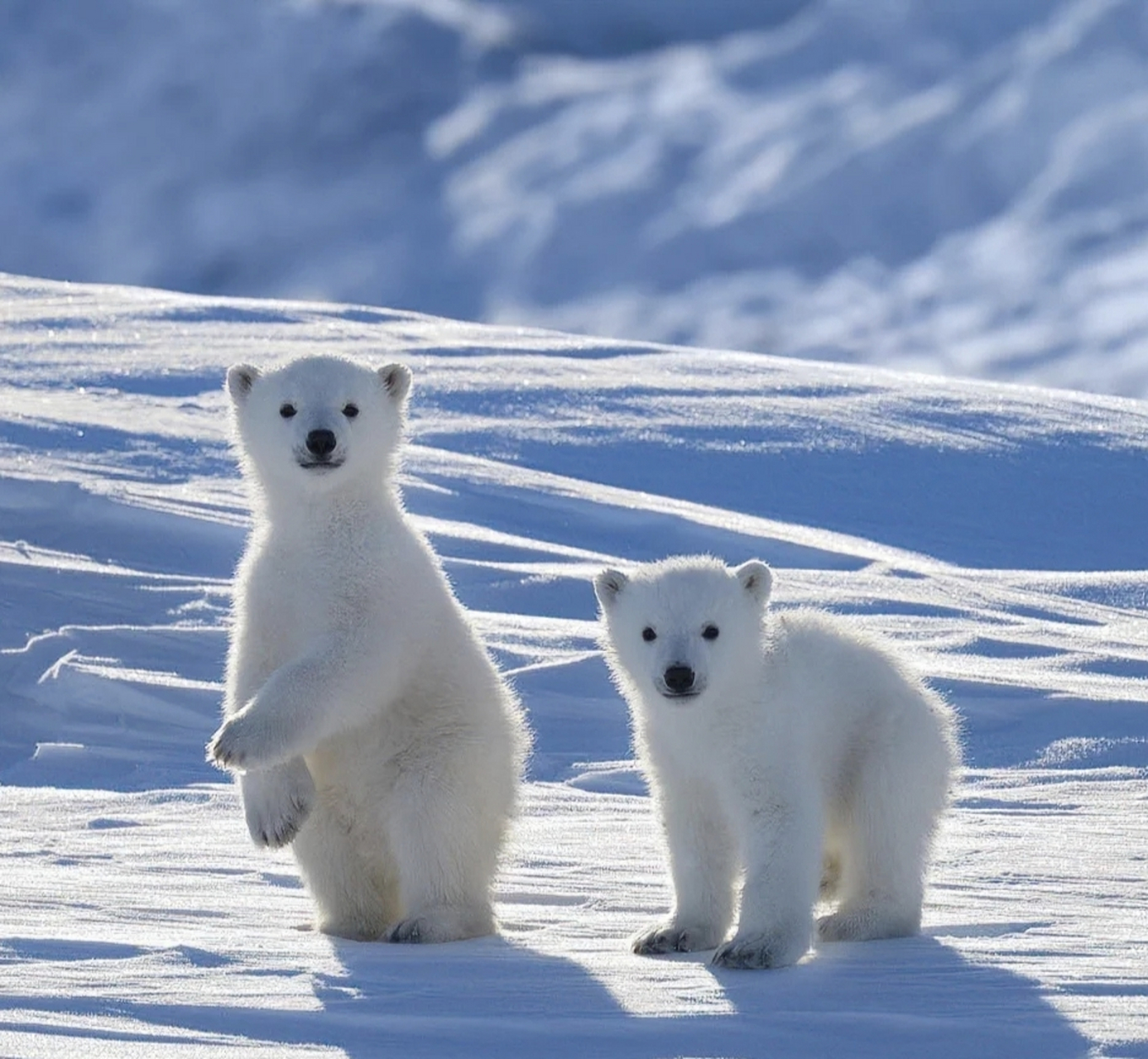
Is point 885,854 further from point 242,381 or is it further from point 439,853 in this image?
point 242,381

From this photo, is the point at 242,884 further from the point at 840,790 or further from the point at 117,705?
the point at 117,705

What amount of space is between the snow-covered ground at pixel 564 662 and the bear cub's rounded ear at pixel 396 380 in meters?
1.26

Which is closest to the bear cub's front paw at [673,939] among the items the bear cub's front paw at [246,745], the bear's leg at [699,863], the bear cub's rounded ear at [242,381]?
the bear's leg at [699,863]

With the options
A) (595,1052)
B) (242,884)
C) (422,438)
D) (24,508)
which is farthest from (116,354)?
(595,1052)

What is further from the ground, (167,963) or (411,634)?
(411,634)

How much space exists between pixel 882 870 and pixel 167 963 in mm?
1570

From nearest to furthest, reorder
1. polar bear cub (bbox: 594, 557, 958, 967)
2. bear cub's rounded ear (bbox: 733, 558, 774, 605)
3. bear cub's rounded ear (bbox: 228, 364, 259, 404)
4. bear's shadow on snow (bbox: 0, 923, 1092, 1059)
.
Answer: bear's shadow on snow (bbox: 0, 923, 1092, 1059)
polar bear cub (bbox: 594, 557, 958, 967)
bear cub's rounded ear (bbox: 733, 558, 774, 605)
bear cub's rounded ear (bbox: 228, 364, 259, 404)

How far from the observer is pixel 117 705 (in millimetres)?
7430

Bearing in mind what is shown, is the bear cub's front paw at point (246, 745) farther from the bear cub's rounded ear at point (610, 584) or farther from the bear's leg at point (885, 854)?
the bear's leg at point (885, 854)

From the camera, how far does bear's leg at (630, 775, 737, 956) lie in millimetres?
4066

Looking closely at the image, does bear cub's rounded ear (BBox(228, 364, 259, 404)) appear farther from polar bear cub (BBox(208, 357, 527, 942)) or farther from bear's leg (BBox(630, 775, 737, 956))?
bear's leg (BBox(630, 775, 737, 956))

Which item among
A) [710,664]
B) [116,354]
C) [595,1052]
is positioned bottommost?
[595,1052]

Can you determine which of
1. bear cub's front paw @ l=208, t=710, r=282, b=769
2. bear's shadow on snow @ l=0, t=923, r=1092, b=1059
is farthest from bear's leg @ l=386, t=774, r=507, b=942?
bear's shadow on snow @ l=0, t=923, r=1092, b=1059

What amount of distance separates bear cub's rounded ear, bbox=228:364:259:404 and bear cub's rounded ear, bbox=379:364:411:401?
31 centimetres
